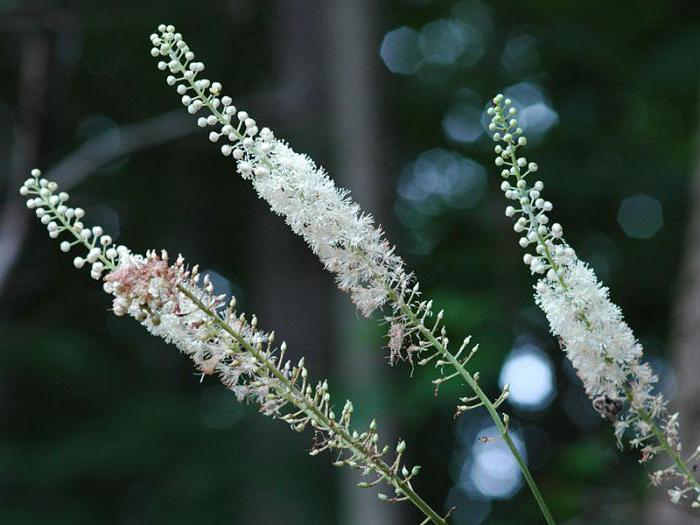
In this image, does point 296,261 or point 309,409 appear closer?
point 309,409

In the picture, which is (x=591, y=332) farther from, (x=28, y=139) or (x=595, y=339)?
(x=28, y=139)

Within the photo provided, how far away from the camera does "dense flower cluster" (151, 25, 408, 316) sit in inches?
58.5

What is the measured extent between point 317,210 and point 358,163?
4344 mm

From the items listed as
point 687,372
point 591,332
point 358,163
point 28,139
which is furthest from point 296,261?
point 591,332

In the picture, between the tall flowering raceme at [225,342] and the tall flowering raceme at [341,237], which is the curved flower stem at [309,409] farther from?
the tall flowering raceme at [341,237]

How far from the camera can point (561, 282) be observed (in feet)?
4.75

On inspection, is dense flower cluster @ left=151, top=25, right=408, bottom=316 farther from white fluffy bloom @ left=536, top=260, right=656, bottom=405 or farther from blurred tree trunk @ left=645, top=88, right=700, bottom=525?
blurred tree trunk @ left=645, top=88, right=700, bottom=525

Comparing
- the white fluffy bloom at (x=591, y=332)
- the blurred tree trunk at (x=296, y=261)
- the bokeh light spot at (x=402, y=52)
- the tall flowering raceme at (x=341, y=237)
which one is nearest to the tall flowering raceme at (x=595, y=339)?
the white fluffy bloom at (x=591, y=332)

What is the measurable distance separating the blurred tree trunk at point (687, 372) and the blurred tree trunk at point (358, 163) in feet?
4.88

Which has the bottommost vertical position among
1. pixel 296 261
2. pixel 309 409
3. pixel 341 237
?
pixel 309 409

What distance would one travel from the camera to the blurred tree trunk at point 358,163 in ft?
16.1

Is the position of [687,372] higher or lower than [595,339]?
higher

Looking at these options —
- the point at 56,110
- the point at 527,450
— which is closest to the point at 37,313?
the point at 56,110

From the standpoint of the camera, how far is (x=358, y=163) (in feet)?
19.0
